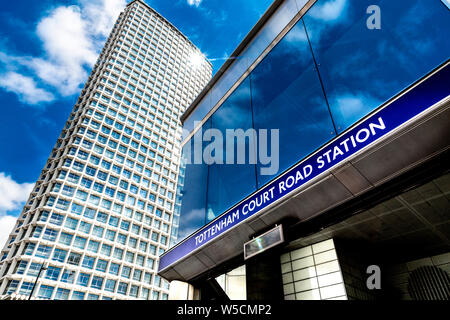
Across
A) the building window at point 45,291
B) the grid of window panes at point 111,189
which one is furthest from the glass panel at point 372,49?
the building window at point 45,291

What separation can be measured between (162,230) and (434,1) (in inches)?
2850

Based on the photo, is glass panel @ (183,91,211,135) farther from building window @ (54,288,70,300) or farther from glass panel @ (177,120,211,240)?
building window @ (54,288,70,300)

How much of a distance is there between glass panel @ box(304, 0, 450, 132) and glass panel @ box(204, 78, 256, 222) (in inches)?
99.9

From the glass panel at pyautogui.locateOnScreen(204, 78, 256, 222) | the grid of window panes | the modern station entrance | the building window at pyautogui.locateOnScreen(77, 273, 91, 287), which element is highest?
the grid of window panes

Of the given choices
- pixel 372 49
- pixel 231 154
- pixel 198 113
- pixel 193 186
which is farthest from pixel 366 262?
pixel 198 113

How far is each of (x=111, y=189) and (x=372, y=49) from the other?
2693 inches

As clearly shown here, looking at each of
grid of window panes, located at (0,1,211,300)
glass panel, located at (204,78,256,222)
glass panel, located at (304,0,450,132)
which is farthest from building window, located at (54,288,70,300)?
glass panel, located at (304,0,450,132)

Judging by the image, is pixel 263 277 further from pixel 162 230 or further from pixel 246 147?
pixel 162 230

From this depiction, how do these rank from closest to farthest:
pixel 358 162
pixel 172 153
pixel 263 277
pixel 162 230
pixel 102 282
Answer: pixel 358 162 → pixel 263 277 → pixel 102 282 → pixel 162 230 → pixel 172 153

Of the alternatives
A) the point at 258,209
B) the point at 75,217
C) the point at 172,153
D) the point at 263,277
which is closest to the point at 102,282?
the point at 75,217

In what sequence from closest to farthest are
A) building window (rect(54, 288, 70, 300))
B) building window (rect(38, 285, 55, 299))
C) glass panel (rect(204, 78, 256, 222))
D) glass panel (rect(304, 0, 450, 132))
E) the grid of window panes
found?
1. glass panel (rect(304, 0, 450, 132))
2. glass panel (rect(204, 78, 256, 222))
3. building window (rect(38, 285, 55, 299))
4. building window (rect(54, 288, 70, 300))
5. the grid of window panes

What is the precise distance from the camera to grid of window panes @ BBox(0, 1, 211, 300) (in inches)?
2050

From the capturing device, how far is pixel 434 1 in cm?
527
